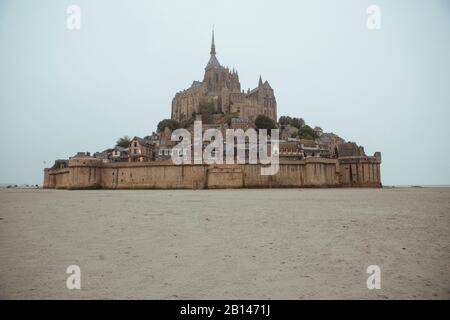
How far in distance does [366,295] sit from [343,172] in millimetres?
47883

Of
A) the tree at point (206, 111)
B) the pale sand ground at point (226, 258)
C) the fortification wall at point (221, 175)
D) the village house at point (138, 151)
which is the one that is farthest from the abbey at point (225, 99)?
the pale sand ground at point (226, 258)

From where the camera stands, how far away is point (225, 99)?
90562 mm

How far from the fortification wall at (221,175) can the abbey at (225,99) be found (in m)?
40.6

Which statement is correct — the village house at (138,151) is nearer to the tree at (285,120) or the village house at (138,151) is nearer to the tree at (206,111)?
the tree at (206,111)

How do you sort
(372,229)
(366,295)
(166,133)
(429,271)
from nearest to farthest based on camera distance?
(366,295) → (429,271) → (372,229) → (166,133)

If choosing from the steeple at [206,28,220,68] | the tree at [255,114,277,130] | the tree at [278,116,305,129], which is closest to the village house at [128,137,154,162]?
the tree at [255,114,277,130]

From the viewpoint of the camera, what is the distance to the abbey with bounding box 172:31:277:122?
87.8 m

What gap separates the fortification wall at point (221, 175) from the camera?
44.5 m

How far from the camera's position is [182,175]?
46438 mm

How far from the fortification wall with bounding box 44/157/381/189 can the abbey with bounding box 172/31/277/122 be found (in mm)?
40625

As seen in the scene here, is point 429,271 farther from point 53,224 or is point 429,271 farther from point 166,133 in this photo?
point 166,133

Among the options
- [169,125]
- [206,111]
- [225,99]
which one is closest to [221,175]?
[169,125]

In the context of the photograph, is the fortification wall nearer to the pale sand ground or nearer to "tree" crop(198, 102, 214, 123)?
the pale sand ground

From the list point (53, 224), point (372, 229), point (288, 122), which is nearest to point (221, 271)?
point (372, 229)
